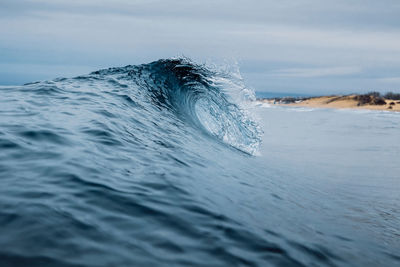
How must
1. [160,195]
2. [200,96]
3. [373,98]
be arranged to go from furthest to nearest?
[373,98]
[200,96]
[160,195]

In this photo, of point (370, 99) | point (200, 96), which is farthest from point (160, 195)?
point (370, 99)

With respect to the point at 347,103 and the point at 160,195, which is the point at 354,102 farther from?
the point at 160,195

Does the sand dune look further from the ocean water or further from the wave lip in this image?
the ocean water

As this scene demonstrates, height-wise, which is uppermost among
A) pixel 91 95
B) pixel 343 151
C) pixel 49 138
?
pixel 91 95

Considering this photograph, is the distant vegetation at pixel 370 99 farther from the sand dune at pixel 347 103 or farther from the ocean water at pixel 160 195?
the ocean water at pixel 160 195

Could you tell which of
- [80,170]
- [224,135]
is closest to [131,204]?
[80,170]

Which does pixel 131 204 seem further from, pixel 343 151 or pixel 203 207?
pixel 343 151

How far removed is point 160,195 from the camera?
320 cm

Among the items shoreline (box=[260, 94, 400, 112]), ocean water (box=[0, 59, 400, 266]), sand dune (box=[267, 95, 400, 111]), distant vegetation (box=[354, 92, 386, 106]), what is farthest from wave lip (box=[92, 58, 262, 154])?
distant vegetation (box=[354, 92, 386, 106])

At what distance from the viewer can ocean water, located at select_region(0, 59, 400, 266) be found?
7.40ft

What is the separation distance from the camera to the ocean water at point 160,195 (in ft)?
7.40

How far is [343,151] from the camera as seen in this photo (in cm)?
949

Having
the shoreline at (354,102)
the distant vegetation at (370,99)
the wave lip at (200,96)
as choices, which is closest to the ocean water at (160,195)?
the wave lip at (200,96)

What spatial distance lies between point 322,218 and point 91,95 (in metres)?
5.60
